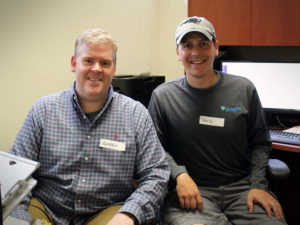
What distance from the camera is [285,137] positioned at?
6.70 feet

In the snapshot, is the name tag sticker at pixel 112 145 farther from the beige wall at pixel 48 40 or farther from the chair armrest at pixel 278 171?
the beige wall at pixel 48 40

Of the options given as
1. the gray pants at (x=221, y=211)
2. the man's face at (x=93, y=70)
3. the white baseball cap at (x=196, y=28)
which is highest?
the white baseball cap at (x=196, y=28)

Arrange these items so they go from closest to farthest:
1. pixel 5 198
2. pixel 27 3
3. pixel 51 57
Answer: pixel 5 198
pixel 27 3
pixel 51 57

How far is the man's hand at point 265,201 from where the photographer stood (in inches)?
58.1

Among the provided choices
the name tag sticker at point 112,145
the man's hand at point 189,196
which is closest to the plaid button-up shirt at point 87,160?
the name tag sticker at point 112,145

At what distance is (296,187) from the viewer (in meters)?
2.49

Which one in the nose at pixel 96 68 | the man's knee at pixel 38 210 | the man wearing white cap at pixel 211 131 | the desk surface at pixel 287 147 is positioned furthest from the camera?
the desk surface at pixel 287 147

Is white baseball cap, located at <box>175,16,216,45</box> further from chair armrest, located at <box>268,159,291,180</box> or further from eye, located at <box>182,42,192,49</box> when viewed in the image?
chair armrest, located at <box>268,159,291,180</box>

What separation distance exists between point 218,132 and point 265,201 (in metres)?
0.41

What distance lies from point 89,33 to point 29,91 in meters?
1.12

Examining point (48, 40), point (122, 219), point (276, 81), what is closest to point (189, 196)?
point (122, 219)

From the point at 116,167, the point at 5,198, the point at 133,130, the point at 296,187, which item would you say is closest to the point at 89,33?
the point at 133,130

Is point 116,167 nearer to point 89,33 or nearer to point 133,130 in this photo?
point 133,130

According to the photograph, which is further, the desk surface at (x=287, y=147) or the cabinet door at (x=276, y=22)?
the cabinet door at (x=276, y=22)
